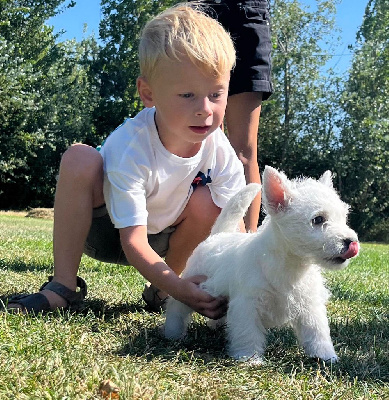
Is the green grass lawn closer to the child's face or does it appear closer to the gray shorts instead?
the gray shorts

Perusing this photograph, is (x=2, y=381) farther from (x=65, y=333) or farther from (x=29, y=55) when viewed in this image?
(x=29, y=55)

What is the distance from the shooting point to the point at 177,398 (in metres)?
1.75

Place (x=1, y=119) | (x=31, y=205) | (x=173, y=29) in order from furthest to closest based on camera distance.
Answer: (x=31, y=205) < (x=1, y=119) < (x=173, y=29)

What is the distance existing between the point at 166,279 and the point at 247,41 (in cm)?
219

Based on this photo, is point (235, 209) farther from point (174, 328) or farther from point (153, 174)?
point (174, 328)

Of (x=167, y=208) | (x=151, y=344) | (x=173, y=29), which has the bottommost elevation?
(x=151, y=344)

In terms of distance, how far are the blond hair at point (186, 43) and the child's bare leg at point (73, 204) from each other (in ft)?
1.77

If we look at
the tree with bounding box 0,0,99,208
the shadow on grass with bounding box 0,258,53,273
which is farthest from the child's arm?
the tree with bounding box 0,0,99,208

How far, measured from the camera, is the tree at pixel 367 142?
27.1 meters

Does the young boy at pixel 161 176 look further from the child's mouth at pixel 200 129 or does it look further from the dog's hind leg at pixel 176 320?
the dog's hind leg at pixel 176 320

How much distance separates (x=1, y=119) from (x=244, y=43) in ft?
76.4

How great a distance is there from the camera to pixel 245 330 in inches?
92.6

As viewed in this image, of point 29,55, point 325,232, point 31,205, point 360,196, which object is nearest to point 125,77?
point 29,55

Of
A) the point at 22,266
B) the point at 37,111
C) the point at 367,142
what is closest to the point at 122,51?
the point at 37,111
